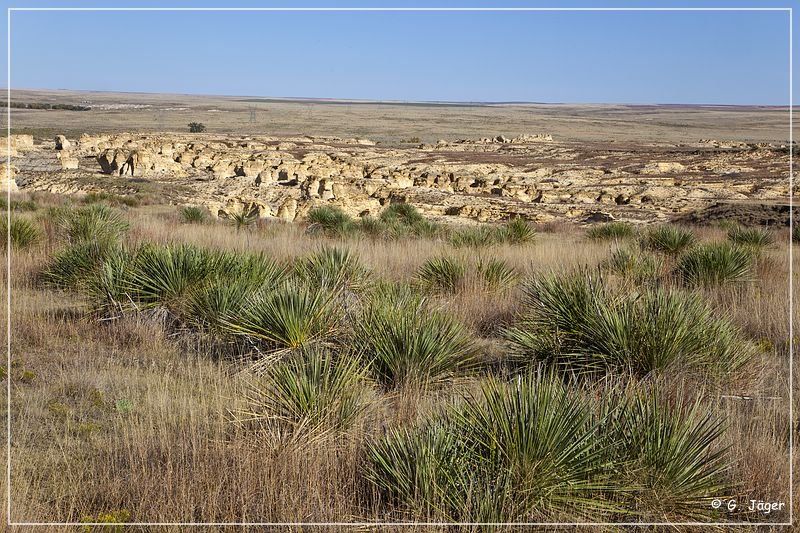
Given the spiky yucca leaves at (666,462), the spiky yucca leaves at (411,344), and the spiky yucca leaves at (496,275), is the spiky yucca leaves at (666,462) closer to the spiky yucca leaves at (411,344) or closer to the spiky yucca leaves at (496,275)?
the spiky yucca leaves at (411,344)

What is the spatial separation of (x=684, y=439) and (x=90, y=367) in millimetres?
4160

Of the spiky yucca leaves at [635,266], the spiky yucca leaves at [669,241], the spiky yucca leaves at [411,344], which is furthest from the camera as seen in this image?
the spiky yucca leaves at [669,241]

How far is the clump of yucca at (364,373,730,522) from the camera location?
3256mm

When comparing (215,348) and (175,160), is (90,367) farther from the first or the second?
(175,160)

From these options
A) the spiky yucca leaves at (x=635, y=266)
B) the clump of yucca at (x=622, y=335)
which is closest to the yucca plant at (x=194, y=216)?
the spiky yucca leaves at (x=635, y=266)

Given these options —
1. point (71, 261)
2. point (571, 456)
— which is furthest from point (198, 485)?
point (71, 261)

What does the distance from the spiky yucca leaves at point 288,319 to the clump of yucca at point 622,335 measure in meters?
1.44

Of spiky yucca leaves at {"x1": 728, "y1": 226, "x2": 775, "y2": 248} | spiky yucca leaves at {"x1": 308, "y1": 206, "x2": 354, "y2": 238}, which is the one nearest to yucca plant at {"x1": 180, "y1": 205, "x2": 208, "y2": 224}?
spiky yucca leaves at {"x1": 308, "y1": 206, "x2": 354, "y2": 238}

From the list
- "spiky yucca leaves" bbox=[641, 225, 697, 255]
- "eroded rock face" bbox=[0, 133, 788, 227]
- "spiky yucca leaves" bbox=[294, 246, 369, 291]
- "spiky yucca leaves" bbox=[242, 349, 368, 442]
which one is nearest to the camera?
"spiky yucca leaves" bbox=[242, 349, 368, 442]

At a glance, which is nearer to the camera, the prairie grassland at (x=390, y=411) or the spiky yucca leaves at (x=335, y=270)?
the prairie grassland at (x=390, y=411)

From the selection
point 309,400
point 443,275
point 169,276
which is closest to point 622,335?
point 309,400

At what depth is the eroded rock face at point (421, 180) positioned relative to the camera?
2472 centimetres

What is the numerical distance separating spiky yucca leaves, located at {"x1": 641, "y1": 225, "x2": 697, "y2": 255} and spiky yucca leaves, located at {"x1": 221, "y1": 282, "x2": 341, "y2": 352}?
24.8 feet

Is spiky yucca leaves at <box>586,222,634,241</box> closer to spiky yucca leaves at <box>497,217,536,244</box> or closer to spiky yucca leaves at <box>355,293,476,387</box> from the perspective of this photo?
spiky yucca leaves at <box>497,217,536,244</box>
